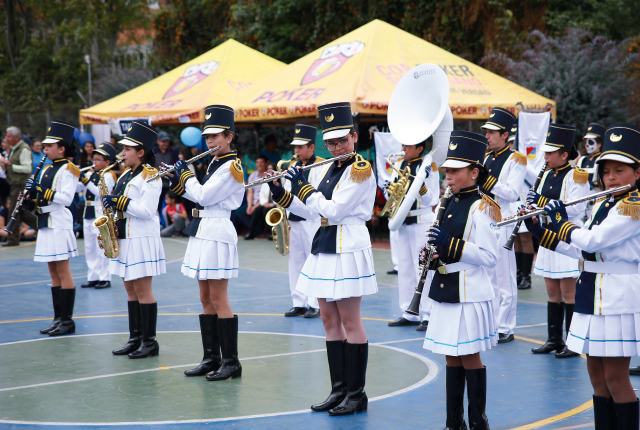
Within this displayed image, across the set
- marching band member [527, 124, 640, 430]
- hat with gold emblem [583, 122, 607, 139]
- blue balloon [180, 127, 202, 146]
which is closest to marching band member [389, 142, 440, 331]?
hat with gold emblem [583, 122, 607, 139]

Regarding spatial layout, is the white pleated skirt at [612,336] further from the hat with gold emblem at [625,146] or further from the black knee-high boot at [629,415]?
the hat with gold emblem at [625,146]

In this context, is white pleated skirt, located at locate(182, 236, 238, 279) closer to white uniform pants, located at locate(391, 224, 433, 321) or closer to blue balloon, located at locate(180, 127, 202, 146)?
white uniform pants, located at locate(391, 224, 433, 321)

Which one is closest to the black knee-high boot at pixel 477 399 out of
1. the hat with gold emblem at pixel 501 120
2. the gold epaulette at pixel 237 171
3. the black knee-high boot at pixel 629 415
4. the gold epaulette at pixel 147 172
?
the black knee-high boot at pixel 629 415

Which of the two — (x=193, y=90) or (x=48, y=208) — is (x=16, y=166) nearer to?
(x=193, y=90)

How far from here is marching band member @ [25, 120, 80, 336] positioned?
26.6 feet

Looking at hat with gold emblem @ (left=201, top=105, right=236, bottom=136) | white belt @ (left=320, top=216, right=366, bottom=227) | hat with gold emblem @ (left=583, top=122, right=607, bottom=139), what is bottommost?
white belt @ (left=320, top=216, right=366, bottom=227)

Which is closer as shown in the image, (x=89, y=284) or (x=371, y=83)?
(x=89, y=284)

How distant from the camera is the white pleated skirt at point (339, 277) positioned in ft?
17.5

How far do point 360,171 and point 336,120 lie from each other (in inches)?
18.2

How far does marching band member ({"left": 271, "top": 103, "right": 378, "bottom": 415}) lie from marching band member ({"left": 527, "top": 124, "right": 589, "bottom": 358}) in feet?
7.51

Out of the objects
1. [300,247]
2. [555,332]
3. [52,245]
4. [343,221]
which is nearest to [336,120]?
[343,221]

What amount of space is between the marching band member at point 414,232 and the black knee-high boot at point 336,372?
2.87m

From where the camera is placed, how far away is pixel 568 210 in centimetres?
712

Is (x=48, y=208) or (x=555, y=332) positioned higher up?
(x=48, y=208)
